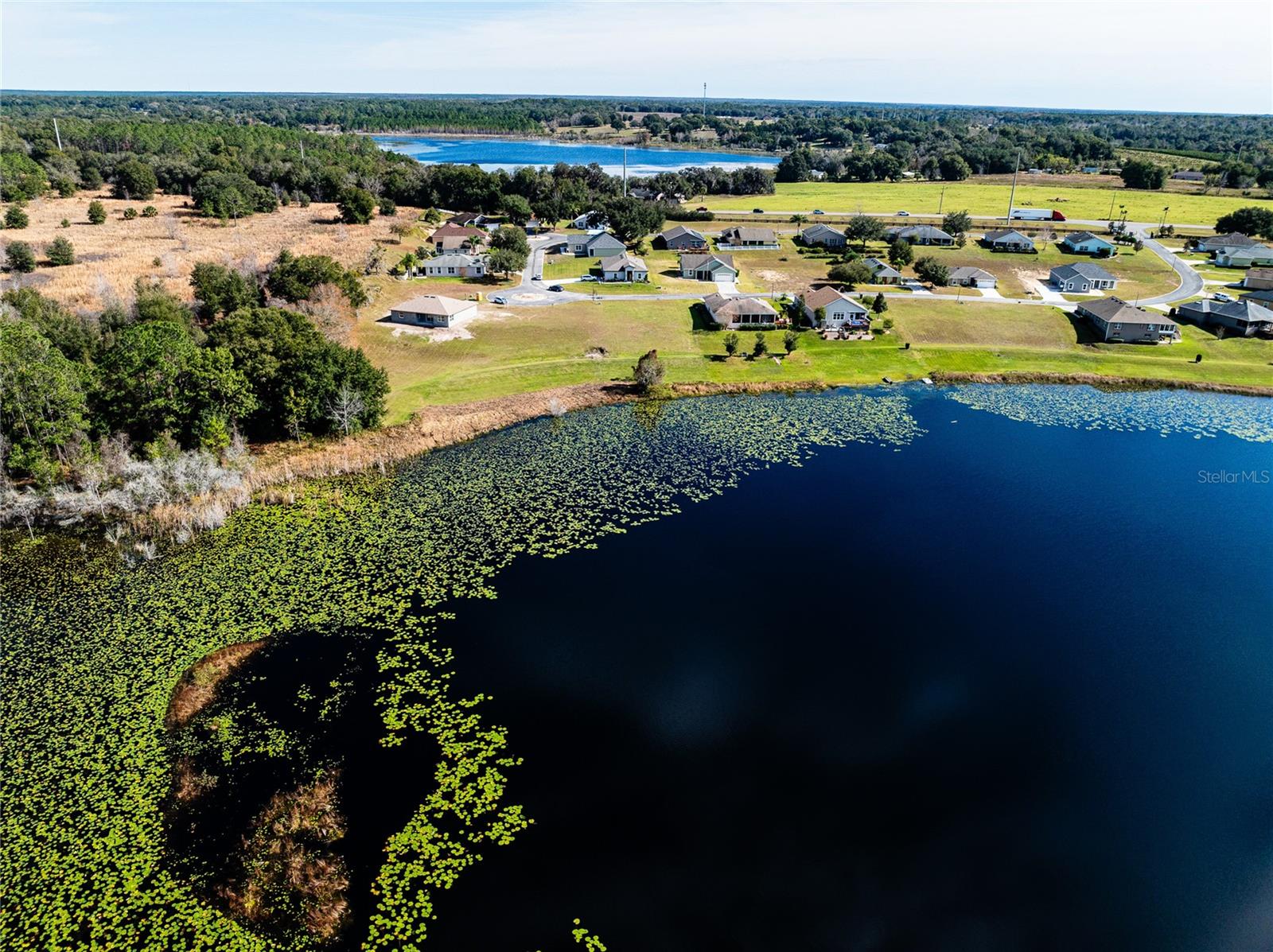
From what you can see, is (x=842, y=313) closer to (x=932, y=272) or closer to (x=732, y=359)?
(x=732, y=359)

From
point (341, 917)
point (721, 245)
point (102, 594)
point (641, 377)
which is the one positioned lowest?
point (341, 917)

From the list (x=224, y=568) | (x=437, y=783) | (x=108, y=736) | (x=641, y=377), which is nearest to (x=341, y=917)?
(x=437, y=783)

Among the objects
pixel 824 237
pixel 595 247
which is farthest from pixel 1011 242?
pixel 595 247

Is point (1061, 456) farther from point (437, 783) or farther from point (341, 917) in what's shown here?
point (341, 917)

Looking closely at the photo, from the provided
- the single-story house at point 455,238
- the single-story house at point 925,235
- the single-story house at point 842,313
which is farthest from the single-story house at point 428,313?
the single-story house at point 925,235

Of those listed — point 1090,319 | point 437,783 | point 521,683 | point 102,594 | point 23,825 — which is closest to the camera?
point 23,825
